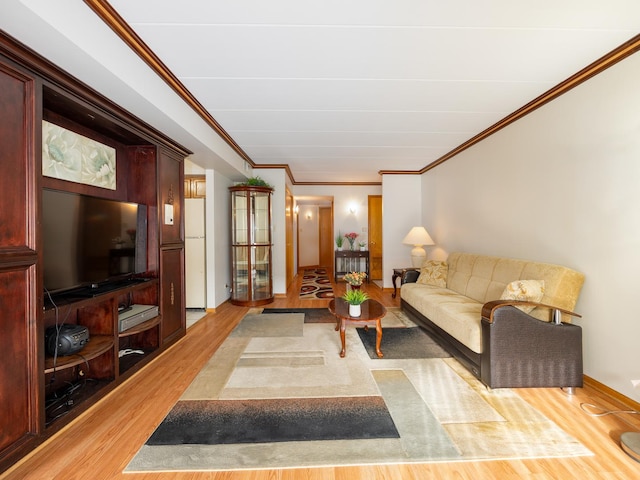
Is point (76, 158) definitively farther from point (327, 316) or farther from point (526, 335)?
point (526, 335)

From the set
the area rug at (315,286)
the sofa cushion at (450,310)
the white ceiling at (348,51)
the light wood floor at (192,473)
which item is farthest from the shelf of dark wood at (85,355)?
the area rug at (315,286)

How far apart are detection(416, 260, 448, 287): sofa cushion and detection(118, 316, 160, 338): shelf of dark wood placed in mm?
3516

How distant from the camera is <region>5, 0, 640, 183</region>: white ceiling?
166 centimetres

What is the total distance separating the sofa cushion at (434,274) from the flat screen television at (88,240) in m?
3.65

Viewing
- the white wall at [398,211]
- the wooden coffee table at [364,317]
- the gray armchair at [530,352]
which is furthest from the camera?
the white wall at [398,211]

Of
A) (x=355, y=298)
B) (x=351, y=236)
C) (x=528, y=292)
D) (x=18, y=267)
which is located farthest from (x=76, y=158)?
(x=351, y=236)

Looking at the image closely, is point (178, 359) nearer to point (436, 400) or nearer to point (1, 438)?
point (1, 438)

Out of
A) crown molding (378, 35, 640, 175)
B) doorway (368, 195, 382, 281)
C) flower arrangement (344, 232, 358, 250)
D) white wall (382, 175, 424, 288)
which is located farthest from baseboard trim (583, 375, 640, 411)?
flower arrangement (344, 232, 358, 250)

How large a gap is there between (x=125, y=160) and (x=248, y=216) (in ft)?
7.19

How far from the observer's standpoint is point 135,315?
8.34ft

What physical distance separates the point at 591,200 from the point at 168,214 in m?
4.00

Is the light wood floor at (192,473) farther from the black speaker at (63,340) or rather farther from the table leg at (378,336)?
the table leg at (378,336)

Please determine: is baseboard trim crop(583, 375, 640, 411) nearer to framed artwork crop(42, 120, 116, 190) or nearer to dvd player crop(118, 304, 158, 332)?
dvd player crop(118, 304, 158, 332)

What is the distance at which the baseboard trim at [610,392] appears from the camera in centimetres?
196
